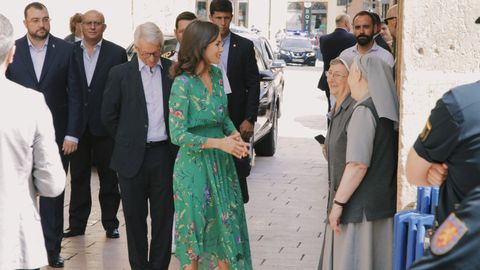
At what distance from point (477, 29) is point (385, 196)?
1.05m

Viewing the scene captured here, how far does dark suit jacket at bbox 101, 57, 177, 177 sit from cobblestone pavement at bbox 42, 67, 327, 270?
1.23m

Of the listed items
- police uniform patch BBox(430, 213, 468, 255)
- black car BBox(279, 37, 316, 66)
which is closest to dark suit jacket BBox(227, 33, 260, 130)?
police uniform patch BBox(430, 213, 468, 255)

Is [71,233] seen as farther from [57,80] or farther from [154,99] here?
[154,99]

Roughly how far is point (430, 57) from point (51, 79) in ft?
10.9

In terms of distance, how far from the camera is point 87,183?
8.39m

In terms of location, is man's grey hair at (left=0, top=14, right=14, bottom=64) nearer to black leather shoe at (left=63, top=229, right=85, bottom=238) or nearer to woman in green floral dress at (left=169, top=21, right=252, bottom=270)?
woman in green floral dress at (left=169, top=21, right=252, bottom=270)

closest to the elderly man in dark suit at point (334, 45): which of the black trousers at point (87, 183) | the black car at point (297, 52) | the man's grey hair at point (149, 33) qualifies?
the black trousers at point (87, 183)

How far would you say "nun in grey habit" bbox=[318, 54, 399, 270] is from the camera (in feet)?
16.8

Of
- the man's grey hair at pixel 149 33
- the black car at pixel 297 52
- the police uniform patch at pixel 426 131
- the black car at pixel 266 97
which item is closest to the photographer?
the police uniform patch at pixel 426 131

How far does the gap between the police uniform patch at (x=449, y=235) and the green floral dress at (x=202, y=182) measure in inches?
136

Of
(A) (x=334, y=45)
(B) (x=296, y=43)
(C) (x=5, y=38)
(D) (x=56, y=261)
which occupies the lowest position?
(B) (x=296, y=43)

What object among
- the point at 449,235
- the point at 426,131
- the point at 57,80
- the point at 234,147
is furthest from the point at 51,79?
the point at 449,235

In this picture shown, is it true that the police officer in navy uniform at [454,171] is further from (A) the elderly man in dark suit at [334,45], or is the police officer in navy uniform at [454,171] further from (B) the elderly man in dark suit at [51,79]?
(A) the elderly man in dark suit at [334,45]

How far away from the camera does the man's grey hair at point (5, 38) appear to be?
4.00m
